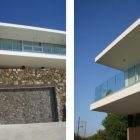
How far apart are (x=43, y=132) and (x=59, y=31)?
9270 millimetres

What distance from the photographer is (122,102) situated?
1050 centimetres

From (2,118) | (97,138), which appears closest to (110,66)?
(2,118)

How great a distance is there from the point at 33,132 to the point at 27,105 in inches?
258

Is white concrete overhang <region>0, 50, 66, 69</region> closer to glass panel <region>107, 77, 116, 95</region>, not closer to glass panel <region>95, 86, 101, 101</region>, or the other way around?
glass panel <region>95, 86, 101, 101</region>

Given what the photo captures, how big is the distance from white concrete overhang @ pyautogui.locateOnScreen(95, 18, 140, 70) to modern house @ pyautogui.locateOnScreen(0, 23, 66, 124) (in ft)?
17.4

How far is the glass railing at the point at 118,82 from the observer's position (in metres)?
10.2

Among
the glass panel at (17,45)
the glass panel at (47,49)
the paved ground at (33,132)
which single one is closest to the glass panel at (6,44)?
the glass panel at (17,45)

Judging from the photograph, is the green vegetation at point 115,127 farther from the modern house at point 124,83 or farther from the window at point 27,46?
the modern house at point 124,83

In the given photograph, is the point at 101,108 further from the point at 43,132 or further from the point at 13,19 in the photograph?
the point at 13,19

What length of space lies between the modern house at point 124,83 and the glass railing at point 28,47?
222 inches

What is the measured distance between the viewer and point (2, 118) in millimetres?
17219

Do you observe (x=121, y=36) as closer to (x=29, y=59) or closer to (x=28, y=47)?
(x=29, y=59)

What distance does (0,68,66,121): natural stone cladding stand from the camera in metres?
18.3

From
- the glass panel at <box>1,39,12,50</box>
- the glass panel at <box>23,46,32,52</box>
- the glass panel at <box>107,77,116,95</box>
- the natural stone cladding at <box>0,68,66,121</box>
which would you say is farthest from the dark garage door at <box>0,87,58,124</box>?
the glass panel at <box>107,77,116,95</box>
